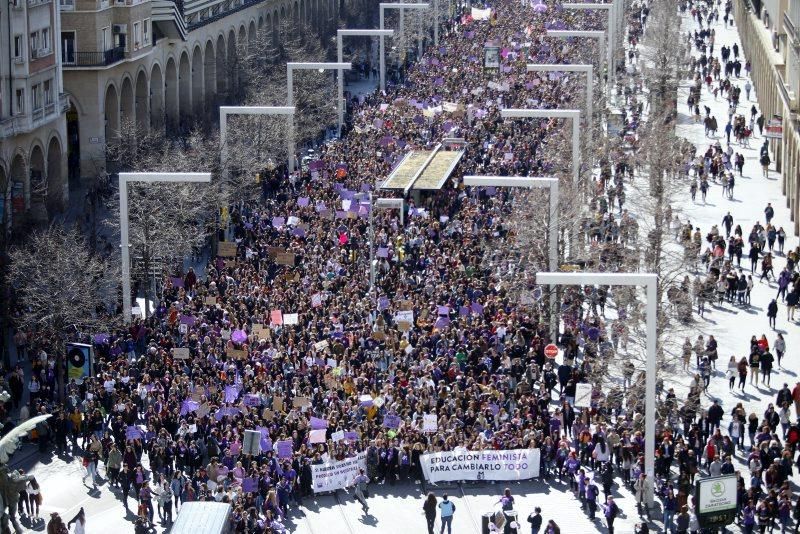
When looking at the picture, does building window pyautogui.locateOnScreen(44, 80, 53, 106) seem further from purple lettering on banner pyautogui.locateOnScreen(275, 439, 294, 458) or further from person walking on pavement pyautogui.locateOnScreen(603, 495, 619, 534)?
person walking on pavement pyautogui.locateOnScreen(603, 495, 619, 534)

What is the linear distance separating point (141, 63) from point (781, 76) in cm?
3026

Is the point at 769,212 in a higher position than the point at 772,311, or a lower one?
higher

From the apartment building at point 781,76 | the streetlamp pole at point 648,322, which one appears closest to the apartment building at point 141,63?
the apartment building at point 781,76

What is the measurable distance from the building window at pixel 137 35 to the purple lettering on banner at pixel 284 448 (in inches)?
1838

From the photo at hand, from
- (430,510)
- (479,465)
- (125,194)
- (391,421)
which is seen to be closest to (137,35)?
(125,194)

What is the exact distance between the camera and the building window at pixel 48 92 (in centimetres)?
7989

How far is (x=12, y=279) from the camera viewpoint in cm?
5944

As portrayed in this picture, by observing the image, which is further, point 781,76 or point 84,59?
point 781,76

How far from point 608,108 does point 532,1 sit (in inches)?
1792

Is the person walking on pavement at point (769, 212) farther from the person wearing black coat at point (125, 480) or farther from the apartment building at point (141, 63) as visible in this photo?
the person wearing black coat at point (125, 480)

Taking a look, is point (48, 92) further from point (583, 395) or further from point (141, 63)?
point (583, 395)

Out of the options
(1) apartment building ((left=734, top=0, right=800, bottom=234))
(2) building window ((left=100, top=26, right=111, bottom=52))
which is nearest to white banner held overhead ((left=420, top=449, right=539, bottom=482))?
(1) apartment building ((left=734, top=0, right=800, bottom=234))

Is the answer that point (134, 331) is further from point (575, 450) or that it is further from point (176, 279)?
point (575, 450)

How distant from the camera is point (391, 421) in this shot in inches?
1998
